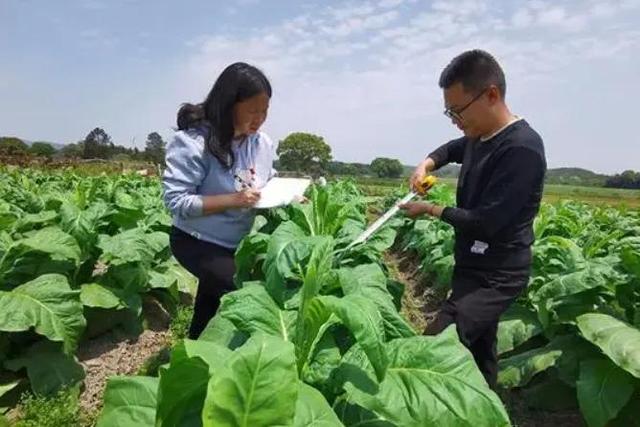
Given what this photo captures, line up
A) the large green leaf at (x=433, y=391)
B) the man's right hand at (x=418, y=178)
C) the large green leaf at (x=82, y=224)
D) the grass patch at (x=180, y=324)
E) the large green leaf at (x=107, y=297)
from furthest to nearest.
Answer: the grass patch at (x=180, y=324)
the large green leaf at (x=82, y=224)
the large green leaf at (x=107, y=297)
the man's right hand at (x=418, y=178)
the large green leaf at (x=433, y=391)

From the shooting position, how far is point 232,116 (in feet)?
10.4

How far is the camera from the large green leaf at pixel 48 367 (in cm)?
346

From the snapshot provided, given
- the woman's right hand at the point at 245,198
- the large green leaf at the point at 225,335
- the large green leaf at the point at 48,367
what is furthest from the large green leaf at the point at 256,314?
the large green leaf at the point at 48,367

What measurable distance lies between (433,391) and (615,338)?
1.60 m

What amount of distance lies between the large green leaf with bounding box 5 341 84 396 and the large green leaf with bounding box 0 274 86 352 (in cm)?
28

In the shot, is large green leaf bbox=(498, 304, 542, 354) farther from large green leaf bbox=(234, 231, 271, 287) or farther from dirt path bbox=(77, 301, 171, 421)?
dirt path bbox=(77, 301, 171, 421)

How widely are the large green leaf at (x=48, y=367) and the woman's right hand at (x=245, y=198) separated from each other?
1561mm

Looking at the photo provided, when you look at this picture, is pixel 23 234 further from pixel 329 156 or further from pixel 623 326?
pixel 329 156

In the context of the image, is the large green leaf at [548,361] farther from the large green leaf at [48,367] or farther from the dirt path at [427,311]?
the large green leaf at [48,367]

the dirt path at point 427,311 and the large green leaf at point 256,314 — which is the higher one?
the large green leaf at point 256,314

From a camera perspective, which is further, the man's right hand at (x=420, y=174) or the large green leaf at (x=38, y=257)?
the large green leaf at (x=38, y=257)

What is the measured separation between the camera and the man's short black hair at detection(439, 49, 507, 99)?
2.71 m

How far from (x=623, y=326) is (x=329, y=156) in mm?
74398

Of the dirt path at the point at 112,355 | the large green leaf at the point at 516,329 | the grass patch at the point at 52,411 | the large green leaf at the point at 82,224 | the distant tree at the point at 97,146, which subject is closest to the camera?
the grass patch at the point at 52,411
